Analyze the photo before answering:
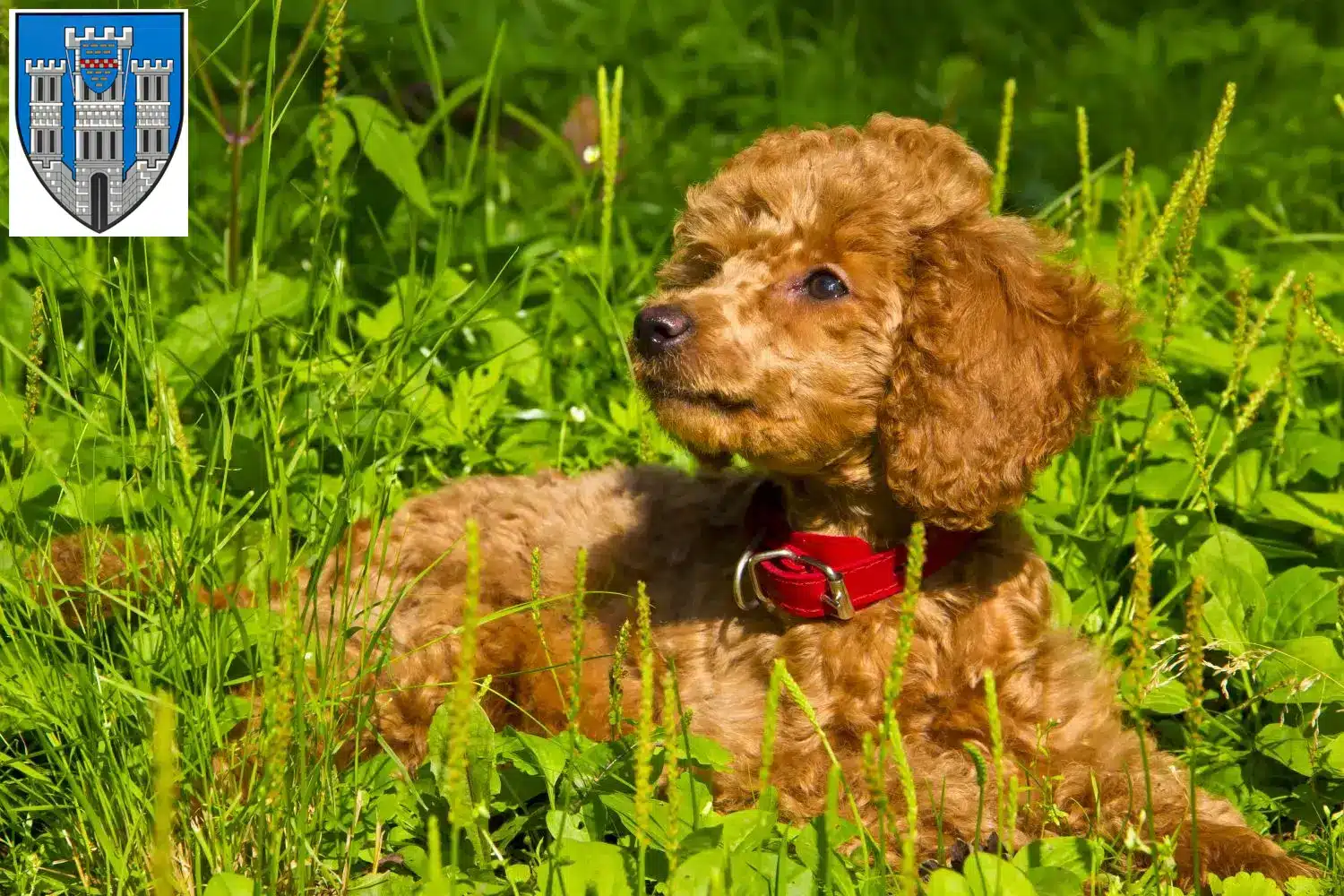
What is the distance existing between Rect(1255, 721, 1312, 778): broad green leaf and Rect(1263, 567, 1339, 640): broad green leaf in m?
0.26

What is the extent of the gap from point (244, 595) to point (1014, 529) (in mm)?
1695

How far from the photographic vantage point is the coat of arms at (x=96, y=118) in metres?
2.50

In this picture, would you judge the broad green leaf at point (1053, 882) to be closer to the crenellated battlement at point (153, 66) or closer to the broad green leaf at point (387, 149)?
the crenellated battlement at point (153, 66)

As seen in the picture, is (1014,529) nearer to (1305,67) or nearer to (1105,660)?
(1105,660)

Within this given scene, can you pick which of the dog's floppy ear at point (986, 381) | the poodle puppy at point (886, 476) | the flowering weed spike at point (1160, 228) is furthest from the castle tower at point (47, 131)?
the flowering weed spike at point (1160, 228)

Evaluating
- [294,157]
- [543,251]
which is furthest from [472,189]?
[294,157]

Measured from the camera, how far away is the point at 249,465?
9.80ft

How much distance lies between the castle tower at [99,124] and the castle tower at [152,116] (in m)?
Result: 0.03

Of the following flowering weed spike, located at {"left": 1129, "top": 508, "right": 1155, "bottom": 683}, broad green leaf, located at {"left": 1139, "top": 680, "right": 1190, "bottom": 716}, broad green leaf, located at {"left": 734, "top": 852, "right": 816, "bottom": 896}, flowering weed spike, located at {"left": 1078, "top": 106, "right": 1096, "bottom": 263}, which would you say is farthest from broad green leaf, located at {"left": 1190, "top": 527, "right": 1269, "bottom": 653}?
flowering weed spike, located at {"left": 1129, "top": 508, "right": 1155, "bottom": 683}

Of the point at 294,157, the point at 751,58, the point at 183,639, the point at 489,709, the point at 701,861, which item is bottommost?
the point at 489,709

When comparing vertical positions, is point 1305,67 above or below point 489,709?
above

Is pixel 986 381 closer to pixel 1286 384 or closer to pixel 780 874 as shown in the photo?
pixel 780 874

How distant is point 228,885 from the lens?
1944mm

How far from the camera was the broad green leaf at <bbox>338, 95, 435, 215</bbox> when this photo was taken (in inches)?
140
